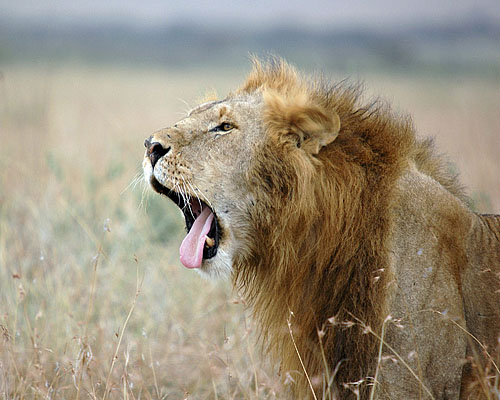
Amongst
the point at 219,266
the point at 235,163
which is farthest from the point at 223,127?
the point at 219,266

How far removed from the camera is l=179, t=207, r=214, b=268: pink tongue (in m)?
3.27

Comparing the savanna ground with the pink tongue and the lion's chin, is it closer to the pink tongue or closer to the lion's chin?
the lion's chin

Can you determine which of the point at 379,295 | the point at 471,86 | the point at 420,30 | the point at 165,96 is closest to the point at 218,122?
the point at 379,295

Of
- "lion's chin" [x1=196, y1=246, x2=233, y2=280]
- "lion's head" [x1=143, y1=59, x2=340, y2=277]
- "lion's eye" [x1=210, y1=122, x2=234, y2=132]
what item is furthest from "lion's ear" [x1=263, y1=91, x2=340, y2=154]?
"lion's chin" [x1=196, y1=246, x2=233, y2=280]

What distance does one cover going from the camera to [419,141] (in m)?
3.47

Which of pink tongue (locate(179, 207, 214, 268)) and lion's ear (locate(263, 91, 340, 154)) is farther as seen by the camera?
pink tongue (locate(179, 207, 214, 268))

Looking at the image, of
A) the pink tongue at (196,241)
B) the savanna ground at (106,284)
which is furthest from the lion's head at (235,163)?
the savanna ground at (106,284)

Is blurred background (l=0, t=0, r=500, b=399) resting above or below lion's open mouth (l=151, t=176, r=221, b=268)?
below

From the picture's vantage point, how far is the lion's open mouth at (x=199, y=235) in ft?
10.8

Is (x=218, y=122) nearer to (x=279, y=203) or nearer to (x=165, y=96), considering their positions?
(x=279, y=203)

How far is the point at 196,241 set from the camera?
10.9 ft

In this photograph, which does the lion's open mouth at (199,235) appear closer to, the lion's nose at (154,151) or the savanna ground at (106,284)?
the lion's nose at (154,151)

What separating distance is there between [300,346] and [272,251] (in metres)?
0.49

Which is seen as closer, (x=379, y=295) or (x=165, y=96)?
(x=379, y=295)
